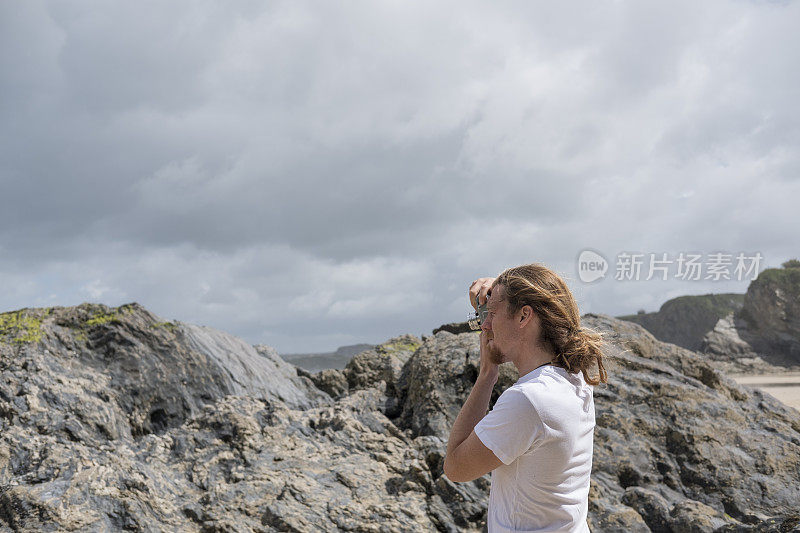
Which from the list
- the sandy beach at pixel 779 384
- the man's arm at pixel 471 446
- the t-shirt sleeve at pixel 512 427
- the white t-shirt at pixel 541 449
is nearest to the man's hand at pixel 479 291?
the man's arm at pixel 471 446

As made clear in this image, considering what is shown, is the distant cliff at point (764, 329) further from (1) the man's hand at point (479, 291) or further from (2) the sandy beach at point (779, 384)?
(1) the man's hand at point (479, 291)

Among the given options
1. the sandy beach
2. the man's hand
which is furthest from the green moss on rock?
the sandy beach

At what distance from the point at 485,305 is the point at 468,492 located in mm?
4066

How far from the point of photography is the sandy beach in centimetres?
3266

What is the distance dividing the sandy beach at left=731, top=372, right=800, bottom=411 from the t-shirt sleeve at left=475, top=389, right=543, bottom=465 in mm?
32395

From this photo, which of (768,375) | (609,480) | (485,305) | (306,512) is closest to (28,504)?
(306,512)

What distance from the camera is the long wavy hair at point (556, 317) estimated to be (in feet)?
9.48

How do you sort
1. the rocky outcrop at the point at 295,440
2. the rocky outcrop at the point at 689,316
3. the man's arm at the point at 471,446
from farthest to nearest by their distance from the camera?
1. the rocky outcrop at the point at 689,316
2. the rocky outcrop at the point at 295,440
3. the man's arm at the point at 471,446

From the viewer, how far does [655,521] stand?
6.66 metres

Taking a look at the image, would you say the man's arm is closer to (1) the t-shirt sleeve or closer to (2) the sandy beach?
(1) the t-shirt sleeve

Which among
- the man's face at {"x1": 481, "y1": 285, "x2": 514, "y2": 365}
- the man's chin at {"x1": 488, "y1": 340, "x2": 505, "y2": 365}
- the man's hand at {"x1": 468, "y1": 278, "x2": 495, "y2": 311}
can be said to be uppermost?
the man's hand at {"x1": 468, "y1": 278, "x2": 495, "y2": 311}

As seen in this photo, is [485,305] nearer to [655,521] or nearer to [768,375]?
[655,521]

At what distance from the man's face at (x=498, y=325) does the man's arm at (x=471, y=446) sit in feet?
0.25

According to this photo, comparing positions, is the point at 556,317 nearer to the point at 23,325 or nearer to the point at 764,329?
the point at 23,325
